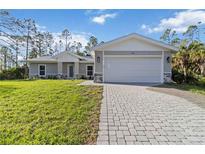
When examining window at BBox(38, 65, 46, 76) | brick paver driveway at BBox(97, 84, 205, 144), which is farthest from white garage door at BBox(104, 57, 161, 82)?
window at BBox(38, 65, 46, 76)

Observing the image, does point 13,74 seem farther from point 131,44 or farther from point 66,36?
point 66,36

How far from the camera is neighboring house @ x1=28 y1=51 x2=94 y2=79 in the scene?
25.2 m

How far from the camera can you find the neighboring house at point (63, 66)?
2517 centimetres

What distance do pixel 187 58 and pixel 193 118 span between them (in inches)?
544

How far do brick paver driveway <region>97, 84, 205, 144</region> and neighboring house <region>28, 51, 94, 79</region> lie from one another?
17.9 m

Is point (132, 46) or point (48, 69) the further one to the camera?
point (48, 69)

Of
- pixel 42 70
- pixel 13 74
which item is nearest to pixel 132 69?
pixel 42 70

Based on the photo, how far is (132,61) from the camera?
1666cm

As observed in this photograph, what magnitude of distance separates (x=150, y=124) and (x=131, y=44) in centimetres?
1208

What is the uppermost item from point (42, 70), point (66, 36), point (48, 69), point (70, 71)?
point (66, 36)
